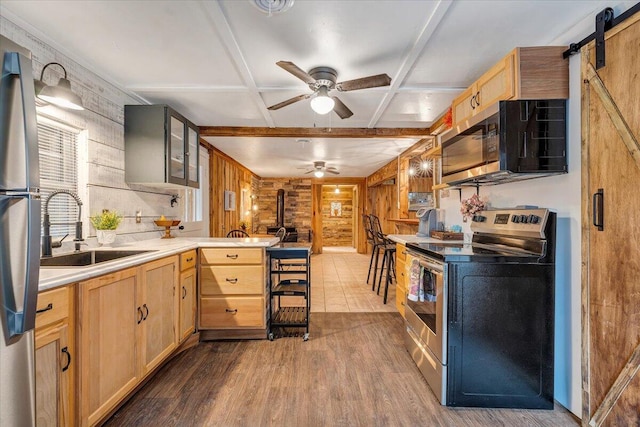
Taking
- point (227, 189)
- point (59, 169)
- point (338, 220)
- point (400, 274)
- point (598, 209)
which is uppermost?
point (227, 189)

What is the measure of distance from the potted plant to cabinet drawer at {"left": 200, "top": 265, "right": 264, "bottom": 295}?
0.77 metres

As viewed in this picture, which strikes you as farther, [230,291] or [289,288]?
[289,288]

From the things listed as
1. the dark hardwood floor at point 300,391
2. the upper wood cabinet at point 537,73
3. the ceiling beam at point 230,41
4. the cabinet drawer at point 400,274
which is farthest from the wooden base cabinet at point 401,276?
the ceiling beam at point 230,41

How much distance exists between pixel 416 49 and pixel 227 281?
2425 mm

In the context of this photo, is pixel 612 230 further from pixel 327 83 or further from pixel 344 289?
pixel 344 289

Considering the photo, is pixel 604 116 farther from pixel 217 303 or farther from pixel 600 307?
pixel 217 303

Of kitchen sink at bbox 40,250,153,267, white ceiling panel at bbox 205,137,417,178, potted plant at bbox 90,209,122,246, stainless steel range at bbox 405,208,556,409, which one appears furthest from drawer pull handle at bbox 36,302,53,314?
white ceiling panel at bbox 205,137,417,178

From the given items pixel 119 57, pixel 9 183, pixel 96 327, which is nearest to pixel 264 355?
pixel 96 327

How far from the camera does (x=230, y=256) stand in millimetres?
2723

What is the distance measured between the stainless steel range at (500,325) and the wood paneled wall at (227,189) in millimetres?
3870

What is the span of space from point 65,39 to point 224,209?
358cm

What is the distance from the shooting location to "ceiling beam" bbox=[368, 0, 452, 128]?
1631mm

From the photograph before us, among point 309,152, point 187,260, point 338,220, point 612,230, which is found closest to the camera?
point 612,230

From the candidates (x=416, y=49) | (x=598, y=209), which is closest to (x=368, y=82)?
(x=416, y=49)
